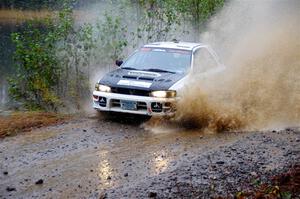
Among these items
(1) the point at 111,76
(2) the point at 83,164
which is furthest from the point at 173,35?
(2) the point at 83,164

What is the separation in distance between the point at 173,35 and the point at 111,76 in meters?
8.80

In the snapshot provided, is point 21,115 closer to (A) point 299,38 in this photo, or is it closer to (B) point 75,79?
(B) point 75,79

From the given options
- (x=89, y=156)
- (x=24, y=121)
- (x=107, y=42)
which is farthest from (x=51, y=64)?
(x=89, y=156)

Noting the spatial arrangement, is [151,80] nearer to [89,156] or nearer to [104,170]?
[89,156]

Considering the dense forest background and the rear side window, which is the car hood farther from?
the dense forest background

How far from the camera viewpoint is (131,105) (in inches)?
437

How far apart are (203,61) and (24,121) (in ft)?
14.6

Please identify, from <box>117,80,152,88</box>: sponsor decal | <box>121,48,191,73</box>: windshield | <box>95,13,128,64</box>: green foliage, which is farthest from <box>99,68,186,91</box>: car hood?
<box>95,13,128,64</box>: green foliage

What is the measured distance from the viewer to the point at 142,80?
1135 centimetres

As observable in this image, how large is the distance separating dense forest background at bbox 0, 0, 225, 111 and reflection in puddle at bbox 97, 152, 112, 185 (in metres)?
7.23

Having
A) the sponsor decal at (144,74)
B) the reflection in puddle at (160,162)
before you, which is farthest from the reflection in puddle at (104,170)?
the sponsor decal at (144,74)

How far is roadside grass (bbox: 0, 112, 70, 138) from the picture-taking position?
11.0 meters

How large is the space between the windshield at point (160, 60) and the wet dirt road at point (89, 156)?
1.56 m

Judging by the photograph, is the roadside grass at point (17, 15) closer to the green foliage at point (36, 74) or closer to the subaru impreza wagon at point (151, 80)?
the green foliage at point (36, 74)
